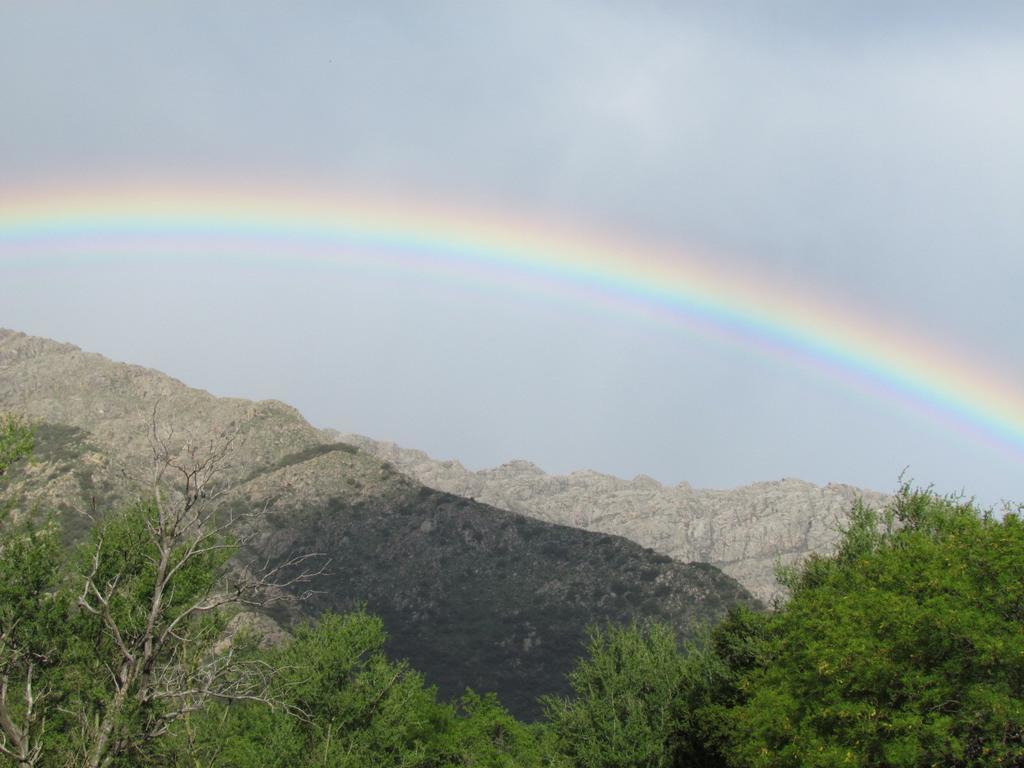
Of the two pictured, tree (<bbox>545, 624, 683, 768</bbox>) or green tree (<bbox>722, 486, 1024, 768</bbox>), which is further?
tree (<bbox>545, 624, 683, 768</bbox>)

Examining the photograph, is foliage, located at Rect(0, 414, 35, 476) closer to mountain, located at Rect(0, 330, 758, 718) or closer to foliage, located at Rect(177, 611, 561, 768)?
foliage, located at Rect(177, 611, 561, 768)

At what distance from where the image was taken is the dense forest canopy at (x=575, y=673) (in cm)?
2064

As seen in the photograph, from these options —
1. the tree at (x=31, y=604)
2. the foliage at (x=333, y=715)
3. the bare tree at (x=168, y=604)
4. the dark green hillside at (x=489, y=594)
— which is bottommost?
the dark green hillside at (x=489, y=594)

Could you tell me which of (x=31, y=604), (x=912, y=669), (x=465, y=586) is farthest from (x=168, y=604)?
(x=465, y=586)

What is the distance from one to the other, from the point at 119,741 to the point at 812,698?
2484cm

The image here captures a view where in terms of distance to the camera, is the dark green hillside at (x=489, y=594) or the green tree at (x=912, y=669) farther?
the dark green hillside at (x=489, y=594)

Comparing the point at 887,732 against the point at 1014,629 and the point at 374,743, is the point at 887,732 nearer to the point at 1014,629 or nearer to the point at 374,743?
the point at 1014,629

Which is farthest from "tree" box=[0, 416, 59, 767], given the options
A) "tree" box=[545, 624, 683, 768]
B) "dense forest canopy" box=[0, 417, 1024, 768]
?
"tree" box=[545, 624, 683, 768]

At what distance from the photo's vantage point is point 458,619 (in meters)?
179

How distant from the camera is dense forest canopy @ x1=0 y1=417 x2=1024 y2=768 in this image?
2064cm

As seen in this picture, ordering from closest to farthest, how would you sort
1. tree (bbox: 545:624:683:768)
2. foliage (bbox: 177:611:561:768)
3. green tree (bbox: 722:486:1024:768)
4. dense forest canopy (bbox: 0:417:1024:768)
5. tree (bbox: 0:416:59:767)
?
dense forest canopy (bbox: 0:417:1024:768) < green tree (bbox: 722:486:1024:768) < tree (bbox: 0:416:59:767) < foliage (bbox: 177:611:561:768) < tree (bbox: 545:624:683:768)

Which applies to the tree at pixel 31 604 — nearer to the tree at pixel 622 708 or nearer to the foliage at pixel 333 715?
the foliage at pixel 333 715

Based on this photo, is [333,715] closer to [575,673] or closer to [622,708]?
[575,673]

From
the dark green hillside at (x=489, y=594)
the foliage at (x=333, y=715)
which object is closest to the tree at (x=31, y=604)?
the foliage at (x=333, y=715)
